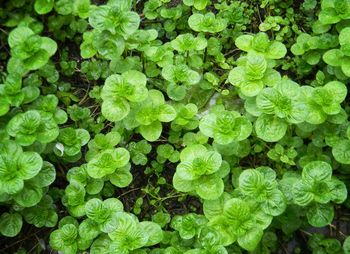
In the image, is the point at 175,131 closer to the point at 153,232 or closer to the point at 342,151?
the point at 153,232

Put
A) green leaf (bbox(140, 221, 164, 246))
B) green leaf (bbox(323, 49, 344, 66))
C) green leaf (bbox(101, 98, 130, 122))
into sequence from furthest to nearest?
green leaf (bbox(323, 49, 344, 66)) < green leaf (bbox(101, 98, 130, 122)) < green leaf (bbox(140, 221, 164, 246))

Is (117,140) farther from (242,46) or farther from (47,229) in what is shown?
(242,46)

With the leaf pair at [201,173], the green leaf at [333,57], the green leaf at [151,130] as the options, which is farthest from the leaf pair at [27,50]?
the green leaf at [333,57]

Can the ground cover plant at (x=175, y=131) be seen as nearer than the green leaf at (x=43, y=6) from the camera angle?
Yes

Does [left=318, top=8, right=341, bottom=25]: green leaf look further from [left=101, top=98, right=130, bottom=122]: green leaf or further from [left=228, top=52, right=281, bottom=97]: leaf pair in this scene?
[left=101, top=98, right=130, bottom=122]: green leaf

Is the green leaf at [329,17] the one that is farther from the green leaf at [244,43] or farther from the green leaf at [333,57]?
the green leaf at [244,43]

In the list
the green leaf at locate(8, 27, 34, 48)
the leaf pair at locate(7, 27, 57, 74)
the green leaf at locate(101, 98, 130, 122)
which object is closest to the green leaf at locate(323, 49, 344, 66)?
the green leaf at locate(101, 98, 130, 122)

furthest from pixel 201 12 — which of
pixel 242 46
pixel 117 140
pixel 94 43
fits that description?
pixel 117 140

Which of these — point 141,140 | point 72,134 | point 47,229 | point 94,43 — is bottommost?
point 47,229
